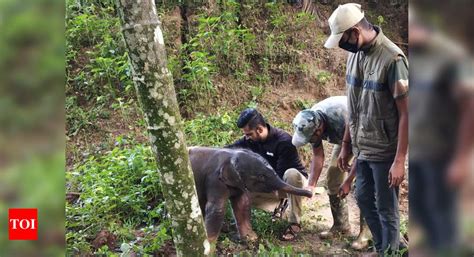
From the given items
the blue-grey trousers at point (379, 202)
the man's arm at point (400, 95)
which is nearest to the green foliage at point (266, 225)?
the blue-grey trousers at point (379, 202)

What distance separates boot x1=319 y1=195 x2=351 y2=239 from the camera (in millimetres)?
4121

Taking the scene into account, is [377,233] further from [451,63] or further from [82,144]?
[82,144]

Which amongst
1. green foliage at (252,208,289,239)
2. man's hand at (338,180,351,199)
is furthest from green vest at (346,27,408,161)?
green foliage at (252,208,289,239)

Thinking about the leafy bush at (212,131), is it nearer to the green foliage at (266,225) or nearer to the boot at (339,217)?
the green foliage at (266,225)

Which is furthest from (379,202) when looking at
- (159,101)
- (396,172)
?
(159,101)

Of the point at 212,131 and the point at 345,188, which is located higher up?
the point at 212,131

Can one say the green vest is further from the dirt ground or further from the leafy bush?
the leafy bush

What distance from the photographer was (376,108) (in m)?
2.98

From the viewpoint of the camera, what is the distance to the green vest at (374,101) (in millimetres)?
2896

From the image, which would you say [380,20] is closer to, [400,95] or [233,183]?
[233,183]

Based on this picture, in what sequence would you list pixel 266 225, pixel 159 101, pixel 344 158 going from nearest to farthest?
pixel 159 101 < pixel 344 158 < pixel 266 225

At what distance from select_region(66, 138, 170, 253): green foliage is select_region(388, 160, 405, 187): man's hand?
5.54ft

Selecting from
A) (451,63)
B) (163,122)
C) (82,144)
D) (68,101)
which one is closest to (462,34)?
(451,63)

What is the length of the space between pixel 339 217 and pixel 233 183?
1057 millimetres
